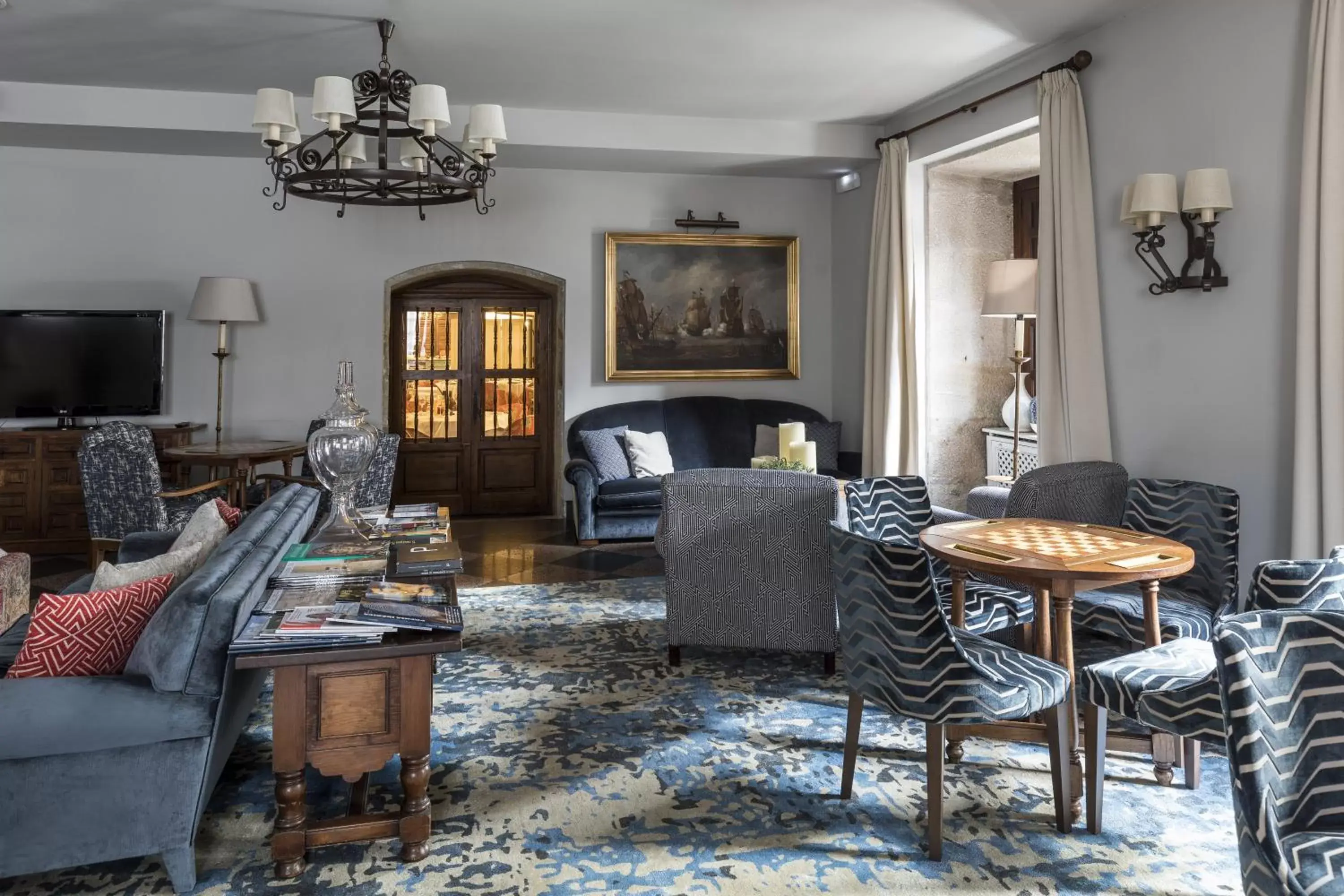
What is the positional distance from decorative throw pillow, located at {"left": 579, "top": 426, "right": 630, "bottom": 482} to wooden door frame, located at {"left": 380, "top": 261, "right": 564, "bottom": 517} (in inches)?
29.4

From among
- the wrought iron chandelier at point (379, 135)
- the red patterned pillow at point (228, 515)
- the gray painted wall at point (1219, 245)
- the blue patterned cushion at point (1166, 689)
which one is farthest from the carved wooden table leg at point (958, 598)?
the wrought iron chandelier at point (379, 135)

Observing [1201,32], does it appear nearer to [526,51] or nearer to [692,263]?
[526,51]

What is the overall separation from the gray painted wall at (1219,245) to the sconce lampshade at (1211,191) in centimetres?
12

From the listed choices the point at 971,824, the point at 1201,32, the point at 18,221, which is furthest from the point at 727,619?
the point at 18,221

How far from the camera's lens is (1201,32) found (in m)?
4.22

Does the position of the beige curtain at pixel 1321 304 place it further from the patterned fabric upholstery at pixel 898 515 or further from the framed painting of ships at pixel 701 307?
the framed painting of ships at pixel 701 307

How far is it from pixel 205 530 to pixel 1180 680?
2995mm

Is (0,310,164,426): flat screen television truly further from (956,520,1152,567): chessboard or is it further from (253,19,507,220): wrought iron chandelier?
(956,520,1152,567): chessboard

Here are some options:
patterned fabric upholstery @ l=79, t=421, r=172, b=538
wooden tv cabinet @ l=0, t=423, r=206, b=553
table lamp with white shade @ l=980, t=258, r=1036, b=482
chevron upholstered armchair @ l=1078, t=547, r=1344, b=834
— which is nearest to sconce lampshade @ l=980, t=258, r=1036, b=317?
table lamp with white shade @ l=980, t=258, r=1036, b=482

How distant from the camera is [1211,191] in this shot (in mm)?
3941

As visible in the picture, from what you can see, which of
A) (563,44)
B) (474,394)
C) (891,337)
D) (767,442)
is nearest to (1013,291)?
(891,337)

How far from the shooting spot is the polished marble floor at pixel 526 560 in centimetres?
564

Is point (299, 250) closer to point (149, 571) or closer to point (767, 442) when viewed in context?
point (767, 442)

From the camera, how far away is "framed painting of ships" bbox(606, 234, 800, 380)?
24.9ft
